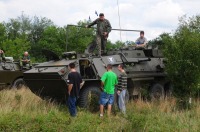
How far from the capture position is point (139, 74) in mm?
13445

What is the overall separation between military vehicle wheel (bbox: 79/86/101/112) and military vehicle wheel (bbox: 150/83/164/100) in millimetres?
2776

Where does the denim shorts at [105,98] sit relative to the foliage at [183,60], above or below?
below

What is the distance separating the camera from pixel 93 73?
39.7ft

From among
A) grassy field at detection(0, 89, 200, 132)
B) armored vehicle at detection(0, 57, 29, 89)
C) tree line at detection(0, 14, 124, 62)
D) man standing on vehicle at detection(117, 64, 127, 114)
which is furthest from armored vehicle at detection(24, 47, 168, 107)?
tree line at detection(0, 14, 124, 62)

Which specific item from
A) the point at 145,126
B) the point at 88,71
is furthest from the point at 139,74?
the point at 145,126

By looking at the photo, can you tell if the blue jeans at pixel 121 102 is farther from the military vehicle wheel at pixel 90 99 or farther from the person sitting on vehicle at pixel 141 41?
the person sitting on vehicle at pixel 141 41

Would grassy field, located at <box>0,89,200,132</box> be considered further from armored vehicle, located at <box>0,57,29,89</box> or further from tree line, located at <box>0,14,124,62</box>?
tree line, located at <box>0,14,124,62</box>

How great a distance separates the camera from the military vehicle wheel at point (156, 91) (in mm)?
13945

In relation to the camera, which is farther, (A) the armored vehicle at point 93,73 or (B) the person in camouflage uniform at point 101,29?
(B) the person in camouflage uniform at point 101,29

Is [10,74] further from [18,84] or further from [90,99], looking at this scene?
[90,99]

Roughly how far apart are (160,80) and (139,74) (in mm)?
1500

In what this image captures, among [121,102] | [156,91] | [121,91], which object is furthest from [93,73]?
[156,91]

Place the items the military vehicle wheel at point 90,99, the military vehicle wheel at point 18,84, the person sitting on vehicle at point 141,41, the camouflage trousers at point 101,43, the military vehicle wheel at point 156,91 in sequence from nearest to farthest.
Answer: the military vehicle wheel at point 90,99
the camouflage trousers at point 101,43
the military vehicle wheel at point 156,91
the person sitting on vehicle at point 141,41
the military vehicle wheel at point 18,84

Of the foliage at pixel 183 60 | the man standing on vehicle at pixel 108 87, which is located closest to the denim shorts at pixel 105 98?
the man standing on vehicle at pixel 108 87
